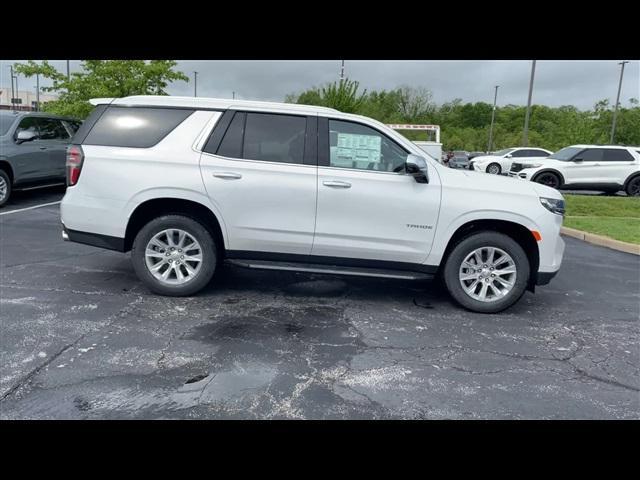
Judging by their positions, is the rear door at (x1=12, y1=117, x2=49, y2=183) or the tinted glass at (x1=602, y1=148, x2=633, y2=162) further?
the tinted glass at (x1=602, y1=148, x2=633, y2=162)

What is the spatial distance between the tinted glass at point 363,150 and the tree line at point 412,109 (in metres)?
11.5

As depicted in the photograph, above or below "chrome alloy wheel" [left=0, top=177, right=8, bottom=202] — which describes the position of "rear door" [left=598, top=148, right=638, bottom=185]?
above

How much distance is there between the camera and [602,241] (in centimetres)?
812

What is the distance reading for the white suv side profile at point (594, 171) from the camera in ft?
48.1

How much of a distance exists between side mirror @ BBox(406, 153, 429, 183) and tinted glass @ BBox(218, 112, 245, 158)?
1.66 m

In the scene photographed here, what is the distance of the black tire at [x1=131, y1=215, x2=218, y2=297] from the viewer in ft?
15.0

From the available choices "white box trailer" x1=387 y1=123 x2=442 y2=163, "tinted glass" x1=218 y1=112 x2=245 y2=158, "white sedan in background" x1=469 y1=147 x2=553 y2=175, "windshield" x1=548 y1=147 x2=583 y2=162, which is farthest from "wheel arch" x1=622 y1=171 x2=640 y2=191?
"tinted glass" x1=218 y1=112 x2=245 y2=158

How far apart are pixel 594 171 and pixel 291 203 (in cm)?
1386

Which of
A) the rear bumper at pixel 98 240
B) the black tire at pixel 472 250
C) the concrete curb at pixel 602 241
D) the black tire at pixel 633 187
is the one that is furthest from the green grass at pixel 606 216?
the rear bumper at pixel 98 240

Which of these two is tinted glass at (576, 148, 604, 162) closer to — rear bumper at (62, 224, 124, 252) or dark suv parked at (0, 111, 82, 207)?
rear bumper at (62, 224, 124, 252)

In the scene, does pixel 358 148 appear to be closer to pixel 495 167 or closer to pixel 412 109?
pixel 495 167

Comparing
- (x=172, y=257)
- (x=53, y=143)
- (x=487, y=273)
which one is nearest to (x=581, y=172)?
(x=487, y=273)
